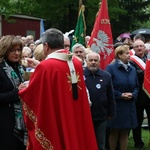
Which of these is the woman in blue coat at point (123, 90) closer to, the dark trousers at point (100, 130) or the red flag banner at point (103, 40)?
the dark trousers at point (100, 130)

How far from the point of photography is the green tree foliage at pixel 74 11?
30.9 meters

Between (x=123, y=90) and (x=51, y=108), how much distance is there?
303cm

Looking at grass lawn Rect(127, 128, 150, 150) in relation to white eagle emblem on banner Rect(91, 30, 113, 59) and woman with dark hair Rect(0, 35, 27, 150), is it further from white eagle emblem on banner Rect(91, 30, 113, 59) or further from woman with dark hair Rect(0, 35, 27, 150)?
woman with dark hair Rect(0, 35, 27, 150)

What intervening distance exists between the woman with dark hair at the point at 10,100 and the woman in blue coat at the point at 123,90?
8.96 ft

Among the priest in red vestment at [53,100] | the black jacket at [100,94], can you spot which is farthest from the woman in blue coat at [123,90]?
the priest in red vestment at [53,100]

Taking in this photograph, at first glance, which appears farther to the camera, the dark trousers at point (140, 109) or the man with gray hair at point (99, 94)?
the dark trousers at point (140, 109)

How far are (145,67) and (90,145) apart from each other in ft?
11.8

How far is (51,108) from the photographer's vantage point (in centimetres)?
511

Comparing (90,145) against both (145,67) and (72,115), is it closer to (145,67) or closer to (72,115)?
(72,115)

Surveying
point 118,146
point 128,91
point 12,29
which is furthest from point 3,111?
point 12,29

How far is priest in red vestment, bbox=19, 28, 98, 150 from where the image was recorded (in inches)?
200

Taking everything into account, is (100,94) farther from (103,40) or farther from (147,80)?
(103,40)

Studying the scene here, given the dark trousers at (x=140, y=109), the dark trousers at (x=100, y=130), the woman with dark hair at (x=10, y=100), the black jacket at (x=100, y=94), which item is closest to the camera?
the woman with dark hair at (x=10, y=100)

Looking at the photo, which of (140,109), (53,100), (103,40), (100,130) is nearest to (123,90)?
(100,130)
